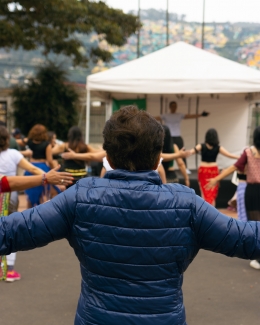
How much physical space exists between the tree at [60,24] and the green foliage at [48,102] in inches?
102

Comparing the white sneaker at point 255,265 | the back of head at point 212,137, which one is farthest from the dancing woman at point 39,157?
the white sneaker at point 255,265

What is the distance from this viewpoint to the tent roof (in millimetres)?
12367

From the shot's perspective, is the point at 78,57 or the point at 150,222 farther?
the point at 78,57

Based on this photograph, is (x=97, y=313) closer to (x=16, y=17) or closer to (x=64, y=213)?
(x=64, y=213)

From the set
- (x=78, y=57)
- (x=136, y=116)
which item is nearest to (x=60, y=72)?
(x=78, y=57)

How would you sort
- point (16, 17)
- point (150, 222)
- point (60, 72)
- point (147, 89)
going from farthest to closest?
point (60, 72) → point (16, 17) → point (147, 89) → point (150, 222)

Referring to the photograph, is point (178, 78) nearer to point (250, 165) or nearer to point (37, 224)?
point (250, 165)

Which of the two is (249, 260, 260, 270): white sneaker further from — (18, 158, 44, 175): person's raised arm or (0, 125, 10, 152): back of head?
(0, 125, 10, 152): back of head

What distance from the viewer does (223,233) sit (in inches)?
83.7

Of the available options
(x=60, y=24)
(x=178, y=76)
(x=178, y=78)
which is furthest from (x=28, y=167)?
(x=60, y=24)

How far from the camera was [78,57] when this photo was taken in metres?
18.7

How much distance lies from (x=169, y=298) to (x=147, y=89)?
10.6 metres

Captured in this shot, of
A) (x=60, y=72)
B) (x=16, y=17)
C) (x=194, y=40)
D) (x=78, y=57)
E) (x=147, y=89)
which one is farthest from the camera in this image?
(x=194, y=40)

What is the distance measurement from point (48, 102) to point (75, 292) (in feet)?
51.0
